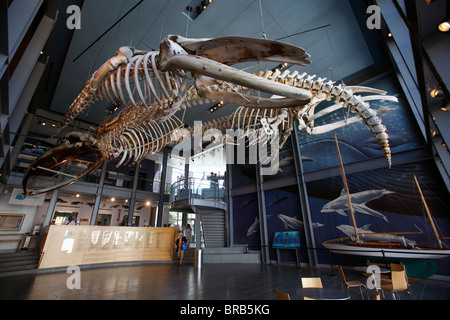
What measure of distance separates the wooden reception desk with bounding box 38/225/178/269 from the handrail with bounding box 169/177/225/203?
1.80m

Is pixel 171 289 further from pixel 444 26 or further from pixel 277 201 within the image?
pixel 277 201

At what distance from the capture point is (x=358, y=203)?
24.4 ft

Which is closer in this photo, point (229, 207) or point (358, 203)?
point (358, 203)

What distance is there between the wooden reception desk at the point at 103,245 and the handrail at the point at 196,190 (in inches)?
70.9

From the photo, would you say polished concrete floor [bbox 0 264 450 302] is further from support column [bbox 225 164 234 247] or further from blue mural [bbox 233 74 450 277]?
support column [bbox 225 164 234 247]

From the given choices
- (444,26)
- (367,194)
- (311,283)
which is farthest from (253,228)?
(444,26)

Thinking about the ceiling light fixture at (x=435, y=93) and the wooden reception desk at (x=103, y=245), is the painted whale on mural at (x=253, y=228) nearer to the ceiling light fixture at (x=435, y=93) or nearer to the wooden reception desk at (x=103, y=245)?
the wooden reception desk at (x=103, y=245)

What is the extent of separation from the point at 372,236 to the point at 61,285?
9382 millimetres

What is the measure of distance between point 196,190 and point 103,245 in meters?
4.43

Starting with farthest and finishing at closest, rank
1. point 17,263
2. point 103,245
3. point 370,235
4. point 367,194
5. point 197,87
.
Result: 1. point 103,245
2. point 367,194
3. point 370,235
4. point 17,263
5. point 197,87

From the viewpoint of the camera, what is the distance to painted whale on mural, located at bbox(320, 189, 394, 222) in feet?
23.3

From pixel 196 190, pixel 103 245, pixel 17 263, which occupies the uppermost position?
pixel 196 190

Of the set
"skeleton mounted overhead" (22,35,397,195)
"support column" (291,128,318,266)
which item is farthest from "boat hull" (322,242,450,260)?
"skeleton mounted overhead" (22,35,397,195)
